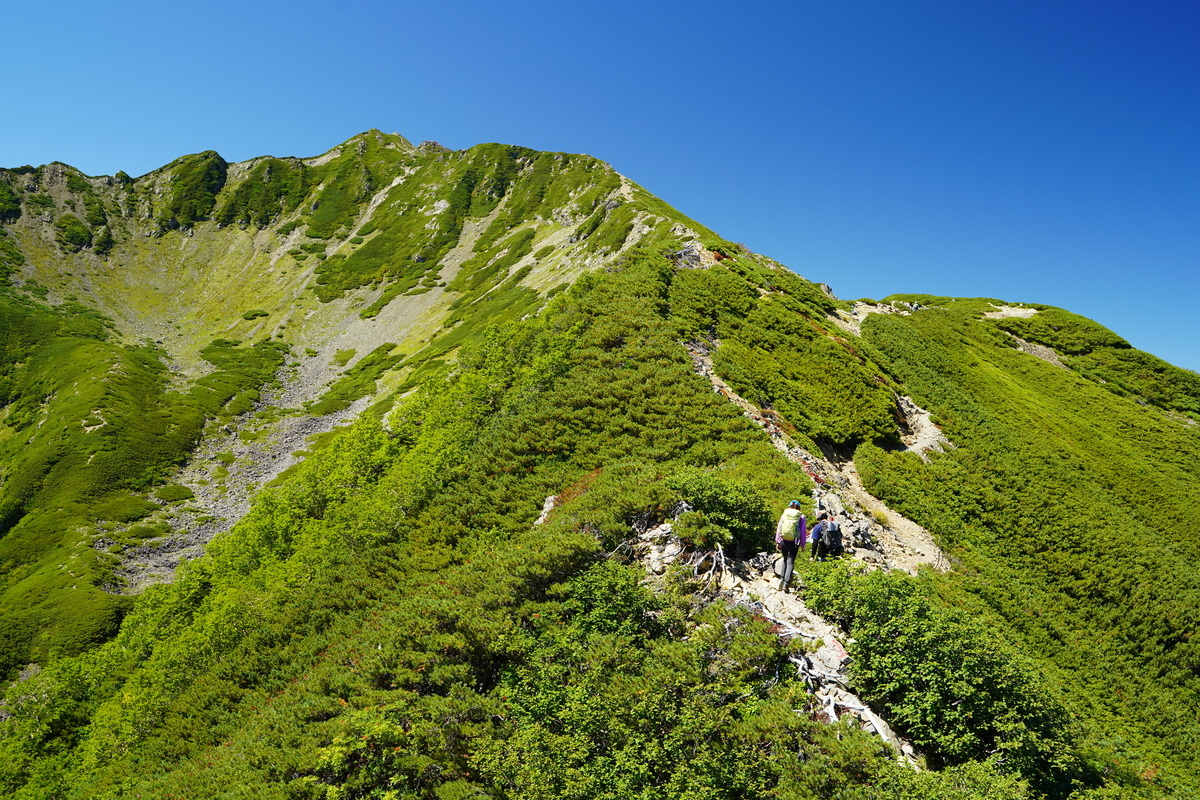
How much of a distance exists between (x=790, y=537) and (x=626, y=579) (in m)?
5.72

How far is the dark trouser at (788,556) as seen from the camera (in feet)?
55.3

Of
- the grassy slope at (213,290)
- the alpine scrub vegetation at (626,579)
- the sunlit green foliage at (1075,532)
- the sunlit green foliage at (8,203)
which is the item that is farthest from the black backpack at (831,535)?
the sunlit green foliage at (8,203)

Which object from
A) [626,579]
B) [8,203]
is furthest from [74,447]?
[8,203]

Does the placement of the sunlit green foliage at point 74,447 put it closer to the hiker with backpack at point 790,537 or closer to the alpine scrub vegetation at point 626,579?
the alpine scrub vegetation at point 626,579

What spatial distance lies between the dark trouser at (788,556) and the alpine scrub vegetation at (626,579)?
77cm

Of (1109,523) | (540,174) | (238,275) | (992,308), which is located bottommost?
(1109,523)

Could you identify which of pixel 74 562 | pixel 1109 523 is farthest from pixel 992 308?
pixel 74 562

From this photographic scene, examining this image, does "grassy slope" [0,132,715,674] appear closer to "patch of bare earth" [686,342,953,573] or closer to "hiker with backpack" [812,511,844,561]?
"patch of bare earth" [686,342,953,573]

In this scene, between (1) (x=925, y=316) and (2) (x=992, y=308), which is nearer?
(1) (x=925, y=316)

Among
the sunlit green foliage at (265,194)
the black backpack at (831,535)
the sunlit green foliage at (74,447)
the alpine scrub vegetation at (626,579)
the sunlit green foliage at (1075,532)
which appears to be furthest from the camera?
the sunlit green foliage at (265,194)

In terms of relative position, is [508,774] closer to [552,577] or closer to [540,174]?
→ [552,577]

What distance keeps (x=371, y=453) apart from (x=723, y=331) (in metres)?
32.7

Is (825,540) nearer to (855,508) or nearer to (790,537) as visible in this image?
(790,537)

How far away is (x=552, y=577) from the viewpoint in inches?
780
